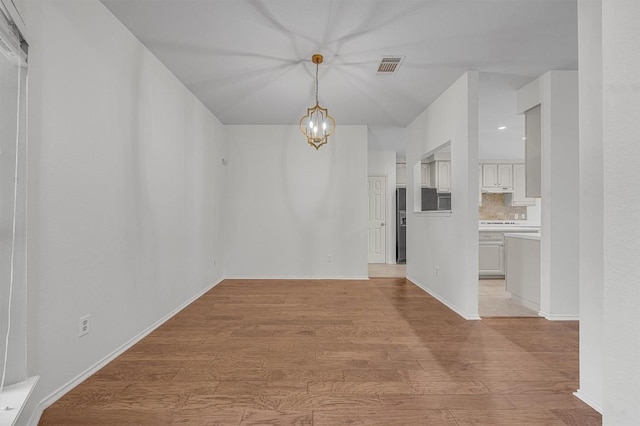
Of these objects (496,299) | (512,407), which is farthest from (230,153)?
(512,407)

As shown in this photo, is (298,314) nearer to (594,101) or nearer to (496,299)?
(496,299)

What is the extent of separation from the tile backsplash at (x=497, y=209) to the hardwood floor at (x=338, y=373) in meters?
4.61

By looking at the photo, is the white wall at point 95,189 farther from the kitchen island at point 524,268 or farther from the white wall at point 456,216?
the kitchen island at point 524,268

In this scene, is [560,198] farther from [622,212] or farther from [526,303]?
[622,212]

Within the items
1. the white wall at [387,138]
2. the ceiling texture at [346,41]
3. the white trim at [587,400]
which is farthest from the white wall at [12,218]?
the white wall at [387,138]

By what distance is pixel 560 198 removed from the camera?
3.33 m

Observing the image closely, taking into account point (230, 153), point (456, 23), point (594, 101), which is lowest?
point (594, 101)

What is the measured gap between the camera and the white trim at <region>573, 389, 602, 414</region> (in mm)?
1801

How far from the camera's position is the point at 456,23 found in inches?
99.0

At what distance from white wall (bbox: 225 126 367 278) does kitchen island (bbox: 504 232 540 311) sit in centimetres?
217

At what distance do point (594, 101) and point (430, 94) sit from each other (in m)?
2.33

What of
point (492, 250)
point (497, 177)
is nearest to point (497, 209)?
point (497, 177)

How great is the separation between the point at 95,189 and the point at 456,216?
3448 mm

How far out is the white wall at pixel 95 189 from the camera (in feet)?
5.83
